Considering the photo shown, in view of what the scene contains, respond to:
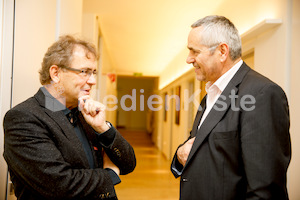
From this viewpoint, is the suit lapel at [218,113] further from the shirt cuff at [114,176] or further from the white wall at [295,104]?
the white wall at [295,104]

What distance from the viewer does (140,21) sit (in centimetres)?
446

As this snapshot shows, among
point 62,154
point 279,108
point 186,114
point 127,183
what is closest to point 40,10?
point 62,154

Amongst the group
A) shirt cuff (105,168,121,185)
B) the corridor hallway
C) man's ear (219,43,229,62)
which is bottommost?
the corridor hallway

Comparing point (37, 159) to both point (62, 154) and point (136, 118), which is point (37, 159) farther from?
point (136, 118)

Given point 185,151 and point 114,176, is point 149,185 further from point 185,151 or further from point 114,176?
point 114,176

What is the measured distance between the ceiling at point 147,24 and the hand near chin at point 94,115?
Result: 2.75 metres

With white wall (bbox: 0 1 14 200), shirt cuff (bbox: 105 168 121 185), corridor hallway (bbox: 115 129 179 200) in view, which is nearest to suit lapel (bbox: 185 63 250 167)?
shirt cuff (bbox: 105 168 121 185)

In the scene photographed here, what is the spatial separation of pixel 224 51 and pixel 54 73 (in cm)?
92

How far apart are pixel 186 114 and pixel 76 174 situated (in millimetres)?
4753

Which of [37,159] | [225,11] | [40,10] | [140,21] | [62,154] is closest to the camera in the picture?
[37,159]

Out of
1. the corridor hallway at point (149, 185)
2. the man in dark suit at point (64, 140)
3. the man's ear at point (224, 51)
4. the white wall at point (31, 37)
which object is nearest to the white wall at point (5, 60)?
the white wall at point (31, 37)

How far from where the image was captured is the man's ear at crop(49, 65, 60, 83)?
1287mm

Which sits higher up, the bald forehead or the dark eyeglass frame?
the bald forehead

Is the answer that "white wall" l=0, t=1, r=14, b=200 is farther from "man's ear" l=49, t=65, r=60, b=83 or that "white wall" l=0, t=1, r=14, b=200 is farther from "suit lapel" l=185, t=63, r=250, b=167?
"suit lapel" l=185, t=63, r=250, b=167
